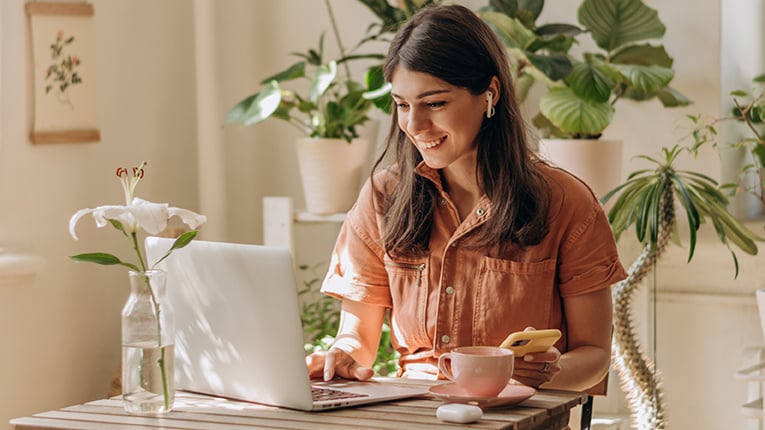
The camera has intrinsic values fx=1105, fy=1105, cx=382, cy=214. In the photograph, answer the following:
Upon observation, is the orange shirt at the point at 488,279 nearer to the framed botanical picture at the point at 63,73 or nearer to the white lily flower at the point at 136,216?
the white lily flower at the point at 136,216

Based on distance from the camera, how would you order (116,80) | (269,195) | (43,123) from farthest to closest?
1. (269,195)
2. (116,80)
3. (43,123)

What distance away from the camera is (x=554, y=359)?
175cm

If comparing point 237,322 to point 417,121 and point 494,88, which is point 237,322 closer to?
point 417,121

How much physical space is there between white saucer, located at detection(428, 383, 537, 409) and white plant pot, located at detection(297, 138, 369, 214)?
163cm

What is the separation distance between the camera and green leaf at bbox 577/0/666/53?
120 inches

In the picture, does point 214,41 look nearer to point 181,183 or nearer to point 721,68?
point 181,183

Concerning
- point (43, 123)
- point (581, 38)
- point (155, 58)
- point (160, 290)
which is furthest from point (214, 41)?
point (160, 290)

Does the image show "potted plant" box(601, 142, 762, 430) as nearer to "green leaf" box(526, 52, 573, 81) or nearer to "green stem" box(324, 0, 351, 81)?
"green leaf" box(526, 52, 573, 81)

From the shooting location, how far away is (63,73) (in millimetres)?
3045

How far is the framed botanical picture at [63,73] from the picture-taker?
9.69 ft

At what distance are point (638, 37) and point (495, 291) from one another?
1.33 m

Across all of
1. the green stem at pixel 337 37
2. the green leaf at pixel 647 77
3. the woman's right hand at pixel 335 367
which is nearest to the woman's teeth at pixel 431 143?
the woman's right hand at pixel 335 367

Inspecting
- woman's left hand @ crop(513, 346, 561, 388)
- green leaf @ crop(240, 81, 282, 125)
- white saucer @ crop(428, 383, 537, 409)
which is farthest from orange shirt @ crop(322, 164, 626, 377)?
green leaf @ crop(240, 81, 282, 125)

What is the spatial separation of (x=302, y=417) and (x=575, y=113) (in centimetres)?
152
